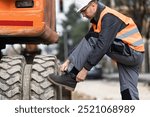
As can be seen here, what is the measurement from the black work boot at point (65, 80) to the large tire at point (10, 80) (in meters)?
0.43

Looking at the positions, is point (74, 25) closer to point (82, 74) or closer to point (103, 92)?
point (103, 92)

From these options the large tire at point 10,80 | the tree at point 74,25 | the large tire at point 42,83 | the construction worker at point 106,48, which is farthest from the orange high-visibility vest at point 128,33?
the tree at point 74,25

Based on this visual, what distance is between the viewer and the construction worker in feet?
23.6

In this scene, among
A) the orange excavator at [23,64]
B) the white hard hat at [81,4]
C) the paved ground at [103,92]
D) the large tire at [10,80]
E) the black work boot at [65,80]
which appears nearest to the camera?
the white hard hat at [81,4]

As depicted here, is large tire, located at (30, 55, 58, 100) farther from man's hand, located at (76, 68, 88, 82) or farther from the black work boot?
man's hand, located at (76, 68, 88, 82)

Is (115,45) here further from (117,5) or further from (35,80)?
(117,5)

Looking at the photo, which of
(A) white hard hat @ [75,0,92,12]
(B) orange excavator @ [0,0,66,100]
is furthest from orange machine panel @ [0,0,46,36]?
(A) white hard hat @ [75,0,92,12]

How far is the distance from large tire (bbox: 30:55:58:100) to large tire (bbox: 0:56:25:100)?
0.54 feet

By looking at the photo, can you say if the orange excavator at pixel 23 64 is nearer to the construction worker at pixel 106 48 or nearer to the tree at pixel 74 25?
the construction worker at pixel 106 48

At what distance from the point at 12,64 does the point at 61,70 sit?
0.63 m

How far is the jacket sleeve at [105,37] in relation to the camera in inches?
281

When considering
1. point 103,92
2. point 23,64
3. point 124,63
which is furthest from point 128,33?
point 103,92

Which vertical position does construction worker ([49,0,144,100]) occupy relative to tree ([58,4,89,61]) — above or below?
above

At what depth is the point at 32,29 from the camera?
7328mm
